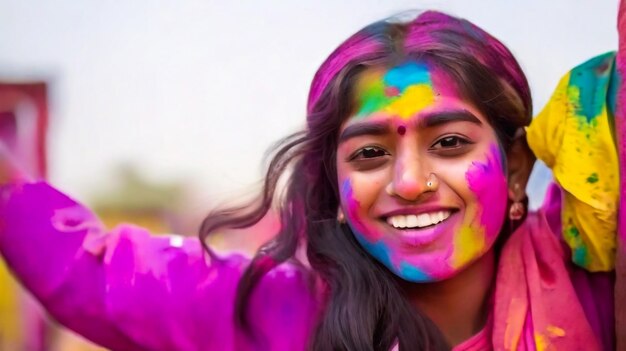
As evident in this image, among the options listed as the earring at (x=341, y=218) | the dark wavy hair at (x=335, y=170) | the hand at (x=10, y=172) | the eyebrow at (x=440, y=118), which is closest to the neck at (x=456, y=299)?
the dark wavy hair at (x=335, y=170)

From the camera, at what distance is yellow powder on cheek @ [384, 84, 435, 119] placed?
1069mm

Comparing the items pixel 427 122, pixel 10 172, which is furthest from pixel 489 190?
pixel 10 172

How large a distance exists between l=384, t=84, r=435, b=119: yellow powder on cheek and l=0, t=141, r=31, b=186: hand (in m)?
0.63

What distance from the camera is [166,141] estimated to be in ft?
4.30

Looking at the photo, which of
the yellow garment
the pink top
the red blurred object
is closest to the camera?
the yellow garment

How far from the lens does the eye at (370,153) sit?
1095mm

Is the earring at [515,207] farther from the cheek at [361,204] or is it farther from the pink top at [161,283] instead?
the cheek at [361,204]

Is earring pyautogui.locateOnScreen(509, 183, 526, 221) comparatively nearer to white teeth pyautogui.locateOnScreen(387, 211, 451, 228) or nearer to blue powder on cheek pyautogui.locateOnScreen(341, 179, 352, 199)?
white teeth pyautogui.locateOnScreen(387, 211, 451, 228)

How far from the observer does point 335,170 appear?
3.87 feet

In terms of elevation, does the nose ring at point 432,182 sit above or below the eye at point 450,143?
below

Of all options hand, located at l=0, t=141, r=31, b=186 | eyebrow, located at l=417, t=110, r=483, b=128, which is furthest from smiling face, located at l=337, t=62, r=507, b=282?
hand, located at l=0, t=141, r=31, b=186

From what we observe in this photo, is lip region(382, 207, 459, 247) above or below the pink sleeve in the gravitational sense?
above

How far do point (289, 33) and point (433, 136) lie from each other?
38cm

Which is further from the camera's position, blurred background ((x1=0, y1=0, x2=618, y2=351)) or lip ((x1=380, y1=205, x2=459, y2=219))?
blurred background ((x1=0, y1=0, x2=618, y2=351))
